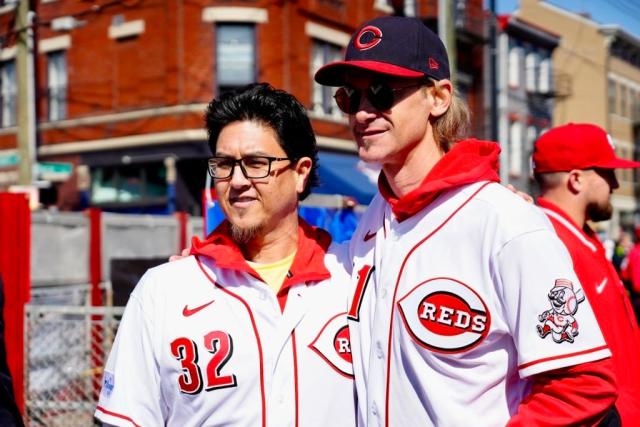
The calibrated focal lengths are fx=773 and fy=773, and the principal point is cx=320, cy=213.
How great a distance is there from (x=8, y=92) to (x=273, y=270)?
22.9 meters

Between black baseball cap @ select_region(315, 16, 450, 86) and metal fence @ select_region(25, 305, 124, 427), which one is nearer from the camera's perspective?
black baseball cap @ select_region(315, 16, 450, 86)

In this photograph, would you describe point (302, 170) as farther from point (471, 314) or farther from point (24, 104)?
point (24, 104)

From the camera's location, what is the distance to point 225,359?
93.7 inches

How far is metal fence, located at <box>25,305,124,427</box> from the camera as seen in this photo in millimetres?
5867

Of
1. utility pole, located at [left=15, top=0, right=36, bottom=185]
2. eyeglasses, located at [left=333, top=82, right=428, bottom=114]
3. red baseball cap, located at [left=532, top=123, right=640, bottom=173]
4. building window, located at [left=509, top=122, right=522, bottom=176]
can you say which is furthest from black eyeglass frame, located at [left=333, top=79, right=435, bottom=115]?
building window, located at [left=509, top=122, right=522, bottom=176]

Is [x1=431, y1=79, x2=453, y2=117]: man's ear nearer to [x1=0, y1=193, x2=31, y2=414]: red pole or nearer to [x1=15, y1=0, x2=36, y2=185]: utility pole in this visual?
[x1=0, y1=193, x2=31, y2=414]: red pole

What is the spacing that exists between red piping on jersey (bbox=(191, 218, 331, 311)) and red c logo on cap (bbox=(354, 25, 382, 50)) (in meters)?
0.72

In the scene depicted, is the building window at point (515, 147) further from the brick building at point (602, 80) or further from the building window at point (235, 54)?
the building window at point (235, 54)

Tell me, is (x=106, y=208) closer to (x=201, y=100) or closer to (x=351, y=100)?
(x=201, y=100)

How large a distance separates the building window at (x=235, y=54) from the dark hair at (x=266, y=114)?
1767 centimetres

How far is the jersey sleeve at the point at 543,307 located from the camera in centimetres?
194

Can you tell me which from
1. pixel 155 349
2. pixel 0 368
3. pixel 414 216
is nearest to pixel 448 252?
pixel 414 216

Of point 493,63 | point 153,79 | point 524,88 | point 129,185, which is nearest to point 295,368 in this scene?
point 493,63

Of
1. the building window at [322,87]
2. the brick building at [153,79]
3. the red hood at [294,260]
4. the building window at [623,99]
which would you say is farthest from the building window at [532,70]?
the red hood at [294,260]
